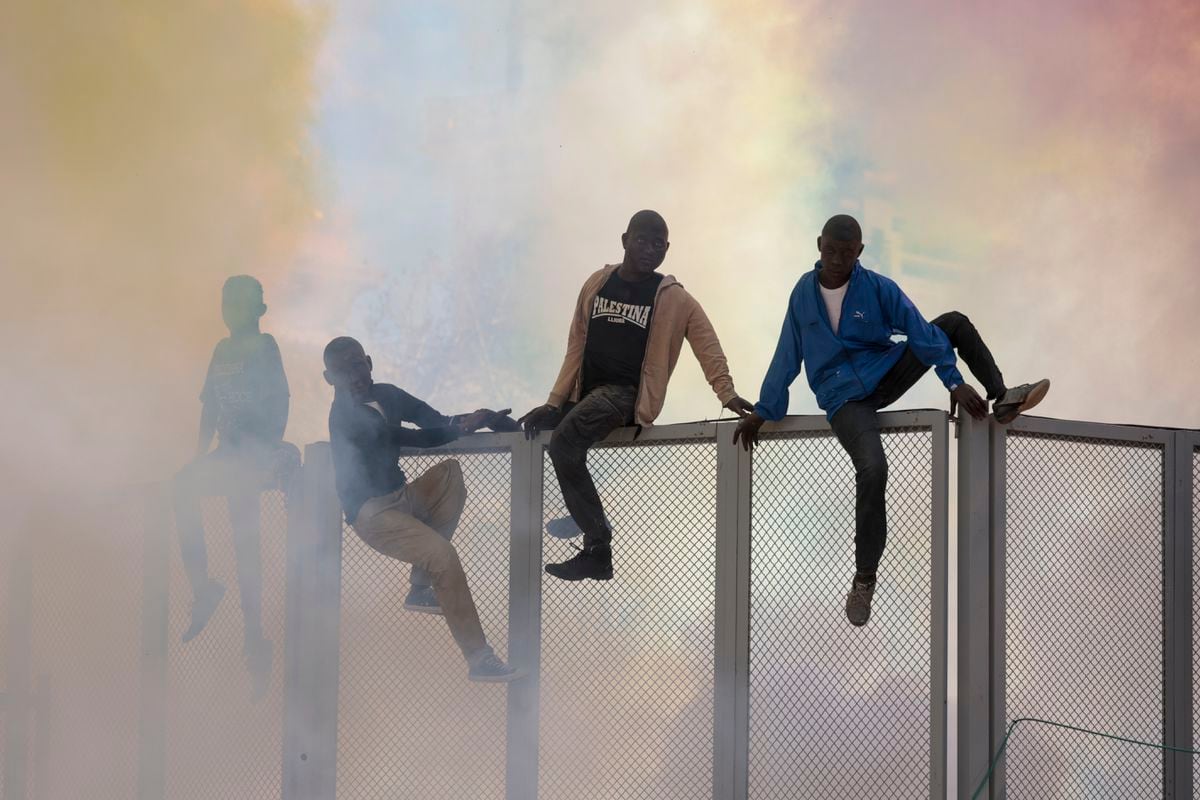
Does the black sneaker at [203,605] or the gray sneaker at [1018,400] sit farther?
the black sneaker at [203,605]

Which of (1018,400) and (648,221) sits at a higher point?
(648,221)

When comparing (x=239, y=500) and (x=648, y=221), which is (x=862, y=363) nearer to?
(x=648, y=221)

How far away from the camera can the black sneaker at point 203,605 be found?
8.32 meters

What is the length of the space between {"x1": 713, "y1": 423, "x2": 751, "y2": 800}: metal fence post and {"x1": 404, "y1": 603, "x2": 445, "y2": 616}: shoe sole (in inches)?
59.6

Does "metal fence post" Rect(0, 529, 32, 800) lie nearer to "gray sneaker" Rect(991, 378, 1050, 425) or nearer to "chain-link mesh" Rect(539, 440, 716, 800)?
"chain-link mesh" Rect(539, 440, 716, 800)

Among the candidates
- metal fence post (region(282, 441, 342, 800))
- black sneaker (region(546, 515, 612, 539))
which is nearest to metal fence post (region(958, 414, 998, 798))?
black sneaker (region(546, 515, 612, 539))

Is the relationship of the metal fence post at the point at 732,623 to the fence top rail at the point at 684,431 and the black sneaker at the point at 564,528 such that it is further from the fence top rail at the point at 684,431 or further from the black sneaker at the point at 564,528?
the black sneaker at the point at 564,528

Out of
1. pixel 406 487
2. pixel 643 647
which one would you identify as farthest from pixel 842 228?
pixel 406 487

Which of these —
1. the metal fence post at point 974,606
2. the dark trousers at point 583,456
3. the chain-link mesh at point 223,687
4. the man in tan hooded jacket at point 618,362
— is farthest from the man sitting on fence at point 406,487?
the metal fence post at point 974,606

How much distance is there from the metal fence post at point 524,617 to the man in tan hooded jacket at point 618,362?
372mm

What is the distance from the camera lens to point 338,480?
7500 millimetres

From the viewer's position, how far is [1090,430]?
Answer: 6.61 m

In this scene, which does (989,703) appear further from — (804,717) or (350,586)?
(350,586)

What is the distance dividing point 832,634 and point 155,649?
177 inches
